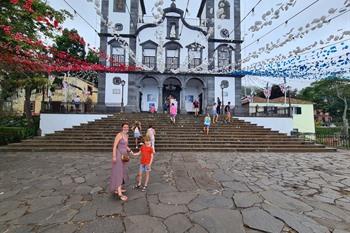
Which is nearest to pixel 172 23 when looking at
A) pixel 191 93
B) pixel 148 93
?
pixel 191 93

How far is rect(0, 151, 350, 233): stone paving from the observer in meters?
3.84

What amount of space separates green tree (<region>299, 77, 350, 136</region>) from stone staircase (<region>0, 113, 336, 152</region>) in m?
28.5

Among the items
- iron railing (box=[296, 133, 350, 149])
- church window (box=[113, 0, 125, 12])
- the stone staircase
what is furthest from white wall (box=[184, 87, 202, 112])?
iron railing (box=[296, 133, 350, 149])

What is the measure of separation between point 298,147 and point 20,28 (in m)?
13.8

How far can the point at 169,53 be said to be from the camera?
25.8 meters

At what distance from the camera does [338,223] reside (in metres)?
3.98

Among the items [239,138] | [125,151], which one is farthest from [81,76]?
[125,151]

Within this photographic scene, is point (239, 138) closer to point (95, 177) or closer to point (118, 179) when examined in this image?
point (95, 177)

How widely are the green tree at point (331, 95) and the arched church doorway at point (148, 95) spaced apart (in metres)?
27.2

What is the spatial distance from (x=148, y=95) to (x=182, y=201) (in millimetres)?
22569

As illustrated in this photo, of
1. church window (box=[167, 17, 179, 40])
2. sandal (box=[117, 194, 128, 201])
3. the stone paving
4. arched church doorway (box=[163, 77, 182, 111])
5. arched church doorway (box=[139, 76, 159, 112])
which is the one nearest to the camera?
the stone paving

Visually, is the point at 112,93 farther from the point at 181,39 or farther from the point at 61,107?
the point at 181,39

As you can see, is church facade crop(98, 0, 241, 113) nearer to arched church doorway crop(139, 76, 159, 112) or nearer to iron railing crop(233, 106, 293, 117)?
arched church doorway crop(139, 76, 159, 112)

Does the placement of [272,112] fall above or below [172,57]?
below
